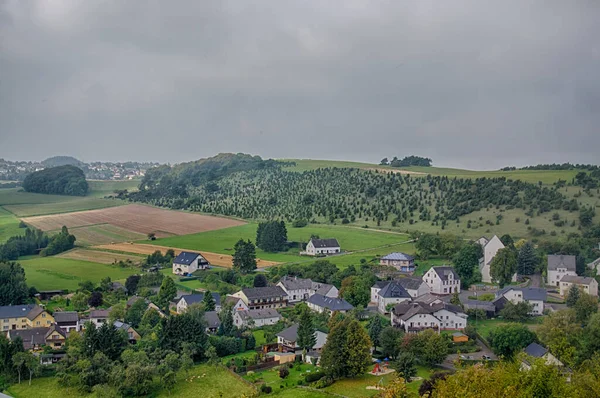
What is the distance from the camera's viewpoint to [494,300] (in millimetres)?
43219

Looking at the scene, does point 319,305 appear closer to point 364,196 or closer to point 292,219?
point 292,219

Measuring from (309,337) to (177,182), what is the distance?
9060cm

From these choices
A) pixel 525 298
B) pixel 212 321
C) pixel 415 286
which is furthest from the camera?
pixel 415 286

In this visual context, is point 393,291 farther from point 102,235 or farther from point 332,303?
point 102,235

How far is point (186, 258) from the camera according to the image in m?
57.7

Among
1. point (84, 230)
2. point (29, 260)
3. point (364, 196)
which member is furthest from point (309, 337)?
point (364, 196)

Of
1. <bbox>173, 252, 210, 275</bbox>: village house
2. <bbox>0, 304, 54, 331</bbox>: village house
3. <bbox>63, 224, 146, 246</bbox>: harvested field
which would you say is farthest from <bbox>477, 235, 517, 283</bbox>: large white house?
<bbox>63, 224, 146, 246</bbox>: harvested field

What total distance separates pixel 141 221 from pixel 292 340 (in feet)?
168

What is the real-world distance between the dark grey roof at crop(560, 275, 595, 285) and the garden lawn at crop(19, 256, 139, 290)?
37.8 meters

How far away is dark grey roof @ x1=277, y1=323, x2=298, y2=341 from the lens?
3580 cm

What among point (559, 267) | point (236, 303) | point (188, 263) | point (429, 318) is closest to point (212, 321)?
point (236, 303)

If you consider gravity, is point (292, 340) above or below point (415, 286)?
below

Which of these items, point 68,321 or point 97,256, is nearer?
point 68,321

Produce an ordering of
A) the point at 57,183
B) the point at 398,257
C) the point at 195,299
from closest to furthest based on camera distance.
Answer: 1. the point at 195,299
2. the point at 398,257
3. the point at 57,183
